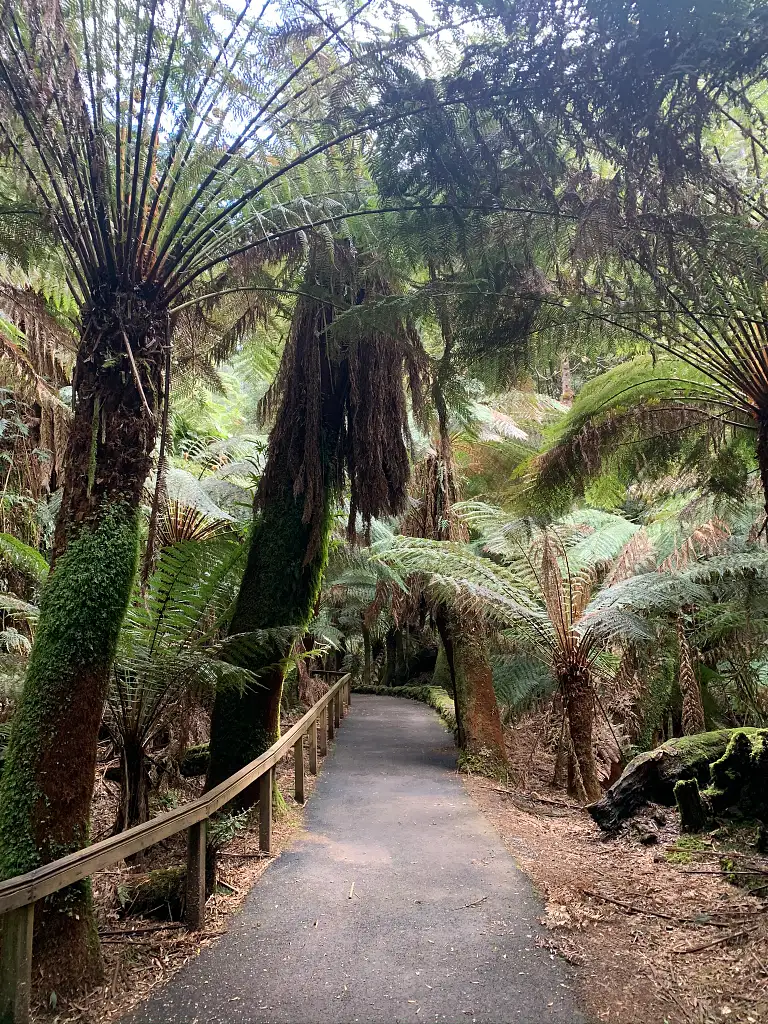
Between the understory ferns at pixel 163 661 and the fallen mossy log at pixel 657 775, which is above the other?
the understory ferns at pixel 163 661

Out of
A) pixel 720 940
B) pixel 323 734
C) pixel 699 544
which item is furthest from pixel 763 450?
pixel 323 734

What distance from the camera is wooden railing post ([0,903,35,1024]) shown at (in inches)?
75.3

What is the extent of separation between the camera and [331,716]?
8453 millimetres

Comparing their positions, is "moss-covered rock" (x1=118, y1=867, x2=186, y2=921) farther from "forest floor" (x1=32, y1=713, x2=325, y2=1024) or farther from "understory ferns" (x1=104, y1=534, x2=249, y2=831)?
"understory ferns" (x1=104, y1=534, x2=249, y2=831)

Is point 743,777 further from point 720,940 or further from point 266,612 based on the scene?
point 266,612

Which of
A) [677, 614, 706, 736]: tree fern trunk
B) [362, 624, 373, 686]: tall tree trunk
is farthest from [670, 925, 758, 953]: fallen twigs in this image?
[362, 624, 373, 686]: tall tree trunk

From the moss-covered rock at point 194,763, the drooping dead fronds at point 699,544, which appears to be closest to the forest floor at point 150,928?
the moss-covered rock at point 194,763

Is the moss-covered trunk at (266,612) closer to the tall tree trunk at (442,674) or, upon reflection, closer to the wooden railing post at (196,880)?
the wooden railing post at (196,880)

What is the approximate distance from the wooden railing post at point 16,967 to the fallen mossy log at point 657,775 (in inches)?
137

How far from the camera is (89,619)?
240 cm

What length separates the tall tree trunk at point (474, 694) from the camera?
6395 millimetres

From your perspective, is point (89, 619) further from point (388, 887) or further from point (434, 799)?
point (434, 799)

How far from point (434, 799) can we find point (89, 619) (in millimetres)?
3627

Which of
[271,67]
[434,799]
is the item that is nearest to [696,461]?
[434,799]
